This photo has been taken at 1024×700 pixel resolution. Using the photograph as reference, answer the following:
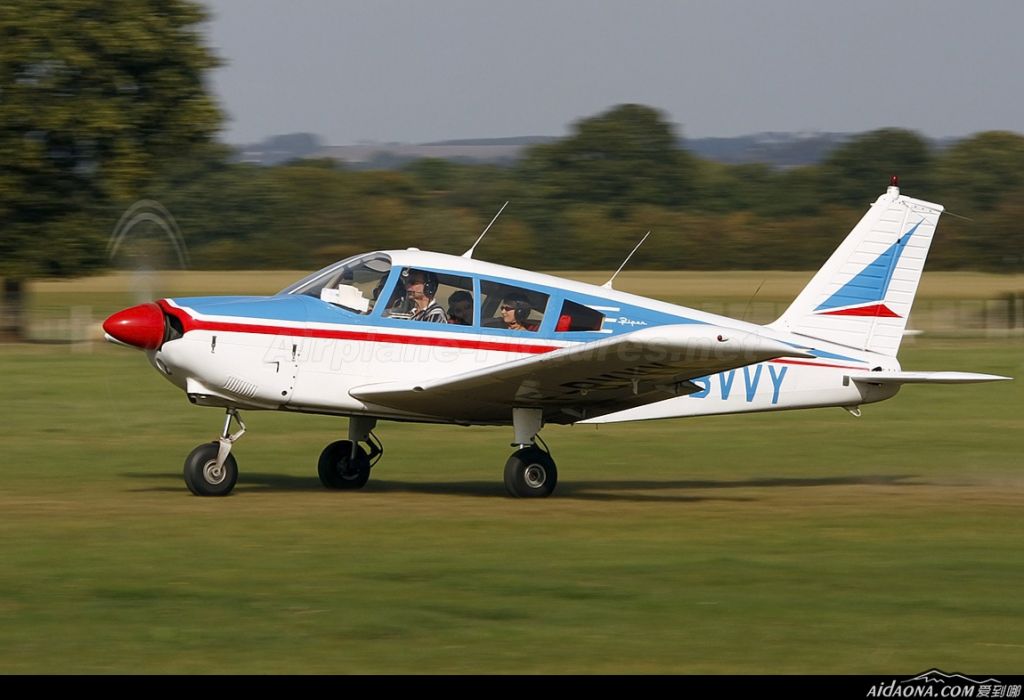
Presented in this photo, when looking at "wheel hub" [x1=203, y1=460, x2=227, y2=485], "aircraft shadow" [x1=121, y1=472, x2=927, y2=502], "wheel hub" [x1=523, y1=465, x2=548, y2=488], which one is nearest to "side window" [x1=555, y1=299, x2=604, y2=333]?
"wheel hub" [x1=523, y1=465, x2=548, y2=488]

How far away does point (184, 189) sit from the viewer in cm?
6175

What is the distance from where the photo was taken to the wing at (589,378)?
32.1 ft

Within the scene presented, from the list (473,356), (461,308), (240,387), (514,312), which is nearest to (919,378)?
(514,312)

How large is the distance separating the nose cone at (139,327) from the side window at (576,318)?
10.6 feet

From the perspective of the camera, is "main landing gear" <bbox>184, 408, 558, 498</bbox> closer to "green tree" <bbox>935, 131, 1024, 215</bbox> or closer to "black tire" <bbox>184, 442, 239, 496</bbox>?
"black tire" <bbox>184, 442, 239, 496</bbox>

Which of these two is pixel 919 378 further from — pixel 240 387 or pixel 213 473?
pixel 213 473

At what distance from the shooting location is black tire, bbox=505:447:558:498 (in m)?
11.4

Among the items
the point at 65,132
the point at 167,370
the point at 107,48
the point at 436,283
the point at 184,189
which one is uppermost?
the point at 184,189

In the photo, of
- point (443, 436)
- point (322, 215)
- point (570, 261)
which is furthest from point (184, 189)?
point (443, 436)
